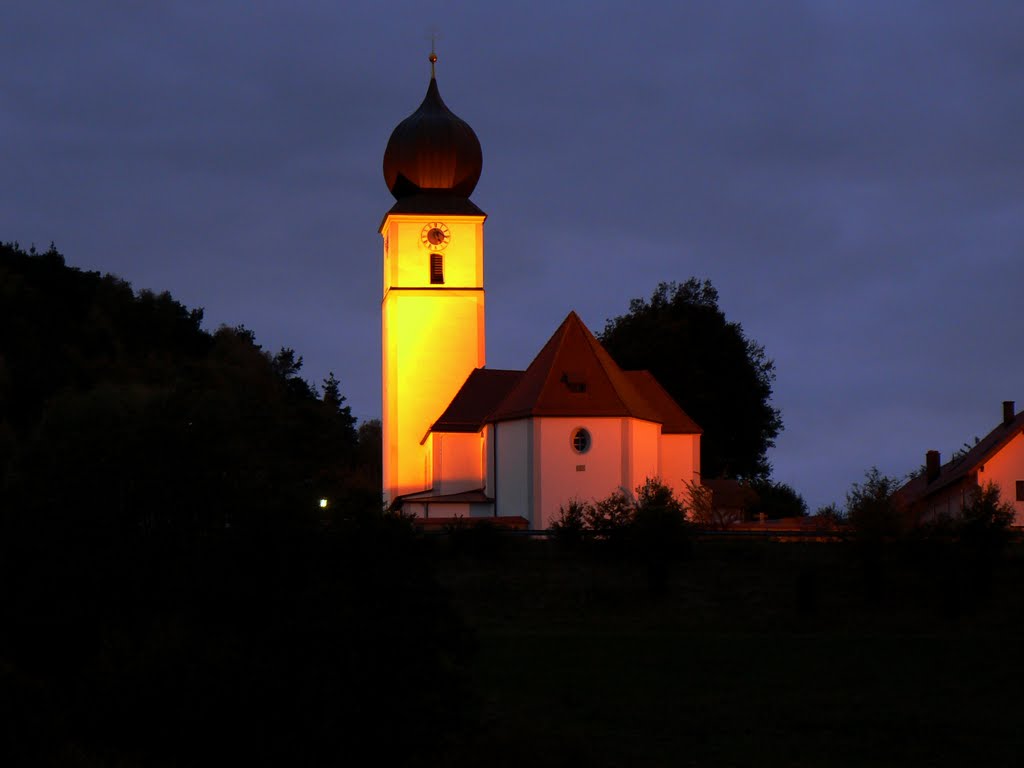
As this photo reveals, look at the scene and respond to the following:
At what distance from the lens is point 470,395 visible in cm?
6544

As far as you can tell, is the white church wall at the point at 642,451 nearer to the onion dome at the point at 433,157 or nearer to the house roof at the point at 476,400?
the house roof at the point at 476,400

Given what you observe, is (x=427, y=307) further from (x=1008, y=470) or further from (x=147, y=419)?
(x=147, y=419)

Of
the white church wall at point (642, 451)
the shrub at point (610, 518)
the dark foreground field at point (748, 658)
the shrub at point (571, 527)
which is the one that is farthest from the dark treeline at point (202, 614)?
the white church wall at point (642, 451)

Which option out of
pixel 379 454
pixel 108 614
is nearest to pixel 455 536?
pixel 108 614

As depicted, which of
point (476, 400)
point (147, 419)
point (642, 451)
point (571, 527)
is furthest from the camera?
point (476, 400)

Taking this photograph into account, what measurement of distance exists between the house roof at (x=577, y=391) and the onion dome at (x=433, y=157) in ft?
32.5

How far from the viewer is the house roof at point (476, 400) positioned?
209 ft

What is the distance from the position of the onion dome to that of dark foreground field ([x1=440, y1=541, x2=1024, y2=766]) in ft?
81.6

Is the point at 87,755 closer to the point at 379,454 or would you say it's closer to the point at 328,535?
the point at 328,535

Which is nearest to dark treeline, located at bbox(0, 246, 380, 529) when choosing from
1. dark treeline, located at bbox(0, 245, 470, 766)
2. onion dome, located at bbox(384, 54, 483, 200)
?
dark treeline, located at bbox(0, 245, 470, 766)

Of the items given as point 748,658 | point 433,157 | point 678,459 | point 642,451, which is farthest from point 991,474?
point 748,658

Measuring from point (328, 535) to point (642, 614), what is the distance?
21.3 metres

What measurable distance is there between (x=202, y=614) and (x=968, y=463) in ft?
145

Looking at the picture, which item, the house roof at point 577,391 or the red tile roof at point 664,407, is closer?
the house roof at point 577,391
